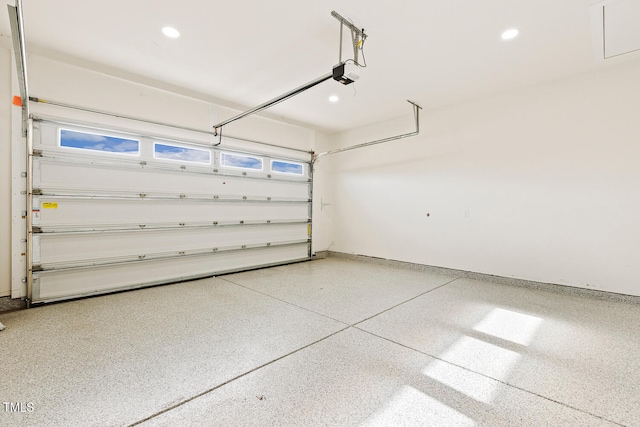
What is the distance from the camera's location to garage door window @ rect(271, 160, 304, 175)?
5676mm

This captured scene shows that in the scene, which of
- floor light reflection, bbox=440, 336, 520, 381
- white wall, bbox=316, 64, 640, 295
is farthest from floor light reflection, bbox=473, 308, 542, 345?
white wall, bbox=316, 64, 640, 295

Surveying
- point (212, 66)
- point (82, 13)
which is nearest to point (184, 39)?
point (212, 66)

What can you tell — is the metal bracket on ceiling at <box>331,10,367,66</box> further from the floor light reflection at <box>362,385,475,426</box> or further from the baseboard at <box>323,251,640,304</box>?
the baseboard at <box>323,251,640,304</box>

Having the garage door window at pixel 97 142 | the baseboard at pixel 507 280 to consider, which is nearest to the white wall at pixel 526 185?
the baseboard at pixel 507 280

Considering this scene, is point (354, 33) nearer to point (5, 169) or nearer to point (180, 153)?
point (180, 153)

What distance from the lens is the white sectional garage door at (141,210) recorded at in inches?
132

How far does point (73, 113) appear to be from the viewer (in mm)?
3459

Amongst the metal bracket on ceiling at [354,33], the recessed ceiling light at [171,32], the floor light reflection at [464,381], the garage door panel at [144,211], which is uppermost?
the recessed ceiling light at [171,32]

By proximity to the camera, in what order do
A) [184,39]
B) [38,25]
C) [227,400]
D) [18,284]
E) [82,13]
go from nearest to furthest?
[227,400] < [82,13] < [38,25] < [184,39] < [18,284]

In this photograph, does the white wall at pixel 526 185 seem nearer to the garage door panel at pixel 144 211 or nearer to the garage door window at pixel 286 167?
the garage door window at pixel 286 167

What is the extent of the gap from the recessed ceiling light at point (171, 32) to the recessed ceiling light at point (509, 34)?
3.37m

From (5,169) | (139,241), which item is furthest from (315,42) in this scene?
(5,169)

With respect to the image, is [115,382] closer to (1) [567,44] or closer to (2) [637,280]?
(1) [567,44]

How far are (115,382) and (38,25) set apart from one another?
346 centimetres
